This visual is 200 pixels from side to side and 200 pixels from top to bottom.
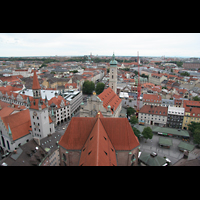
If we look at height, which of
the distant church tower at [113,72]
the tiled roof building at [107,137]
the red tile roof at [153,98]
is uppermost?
the distant church tower at [113,72]

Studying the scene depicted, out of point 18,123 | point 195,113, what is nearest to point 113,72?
point 195,113

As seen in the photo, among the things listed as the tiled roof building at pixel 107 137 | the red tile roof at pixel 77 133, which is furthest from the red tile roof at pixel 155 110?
the red tile roof at pixel 77 133

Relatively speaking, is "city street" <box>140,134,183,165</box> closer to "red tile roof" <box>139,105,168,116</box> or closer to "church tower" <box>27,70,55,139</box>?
"red tile roof" <box>139,105,168,116</box>

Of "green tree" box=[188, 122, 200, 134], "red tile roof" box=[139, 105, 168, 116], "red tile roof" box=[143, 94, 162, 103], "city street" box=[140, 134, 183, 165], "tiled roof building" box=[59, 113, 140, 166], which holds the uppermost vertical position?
"tiled roof building" box=[59, 113, 140, 166]

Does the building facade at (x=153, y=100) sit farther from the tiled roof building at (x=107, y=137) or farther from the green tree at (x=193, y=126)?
the tiled roof building at (x=107, y=137)

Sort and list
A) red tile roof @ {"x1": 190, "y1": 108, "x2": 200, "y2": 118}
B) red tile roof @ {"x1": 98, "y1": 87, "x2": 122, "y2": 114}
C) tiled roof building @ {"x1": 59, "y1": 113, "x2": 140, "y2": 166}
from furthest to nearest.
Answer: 1. red tile roof @ {"x1": 190, "y1": 108, "x2": 200, "y2": 118}
2. red tile roof @ {"x1": 98, "y1": 87, "x2": 122, "y2": 114}
3. tiled roof building @ {"x1": 59, "y1": 113, "x2": 140, "y2": 166}

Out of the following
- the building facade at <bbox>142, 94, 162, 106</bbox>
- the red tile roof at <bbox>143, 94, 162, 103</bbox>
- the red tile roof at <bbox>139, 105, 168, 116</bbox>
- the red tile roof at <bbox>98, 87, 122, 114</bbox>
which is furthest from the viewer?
the red tile roof at <bbox>143, 94, 162, 103</bbox>

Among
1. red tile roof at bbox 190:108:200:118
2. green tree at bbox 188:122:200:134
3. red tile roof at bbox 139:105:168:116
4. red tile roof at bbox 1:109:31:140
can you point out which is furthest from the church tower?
red tile roof at bbox 190:108:200:118
